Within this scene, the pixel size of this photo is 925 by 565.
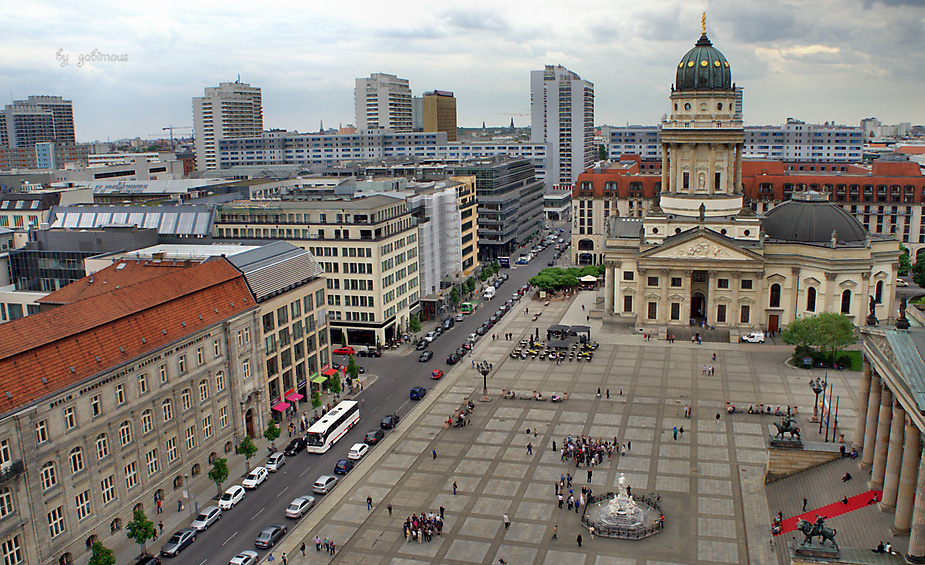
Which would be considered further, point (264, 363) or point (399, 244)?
point (399, 244)

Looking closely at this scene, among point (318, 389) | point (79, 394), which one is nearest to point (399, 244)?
point (318, 389)

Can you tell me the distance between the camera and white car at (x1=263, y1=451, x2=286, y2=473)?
71562mm

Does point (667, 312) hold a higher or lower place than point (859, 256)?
lower

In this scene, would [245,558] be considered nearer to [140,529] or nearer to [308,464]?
[140,529]

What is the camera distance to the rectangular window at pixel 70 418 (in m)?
54.9

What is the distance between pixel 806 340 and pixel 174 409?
75.7 metres

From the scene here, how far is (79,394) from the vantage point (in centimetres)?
5600

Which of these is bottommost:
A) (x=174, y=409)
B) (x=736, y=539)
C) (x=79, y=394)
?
(x=736, y=539)

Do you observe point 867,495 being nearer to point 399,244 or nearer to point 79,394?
point 79,394

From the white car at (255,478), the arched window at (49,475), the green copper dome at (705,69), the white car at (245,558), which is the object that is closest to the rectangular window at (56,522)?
the arched window at (49,475)

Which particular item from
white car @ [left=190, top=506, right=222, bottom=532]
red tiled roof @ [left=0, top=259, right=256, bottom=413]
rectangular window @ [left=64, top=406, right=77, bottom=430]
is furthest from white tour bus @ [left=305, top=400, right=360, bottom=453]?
rectangular window @ [left=64, top=406, right=77, bottom=430]

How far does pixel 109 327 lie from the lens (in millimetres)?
60938

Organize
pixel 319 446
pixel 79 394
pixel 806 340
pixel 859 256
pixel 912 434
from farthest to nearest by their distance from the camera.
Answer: pixel 859 256 → pixel 806 340 → pixel 319 446 → pixel 79 394 → pixel 912 434

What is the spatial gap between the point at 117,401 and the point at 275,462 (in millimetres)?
17169
